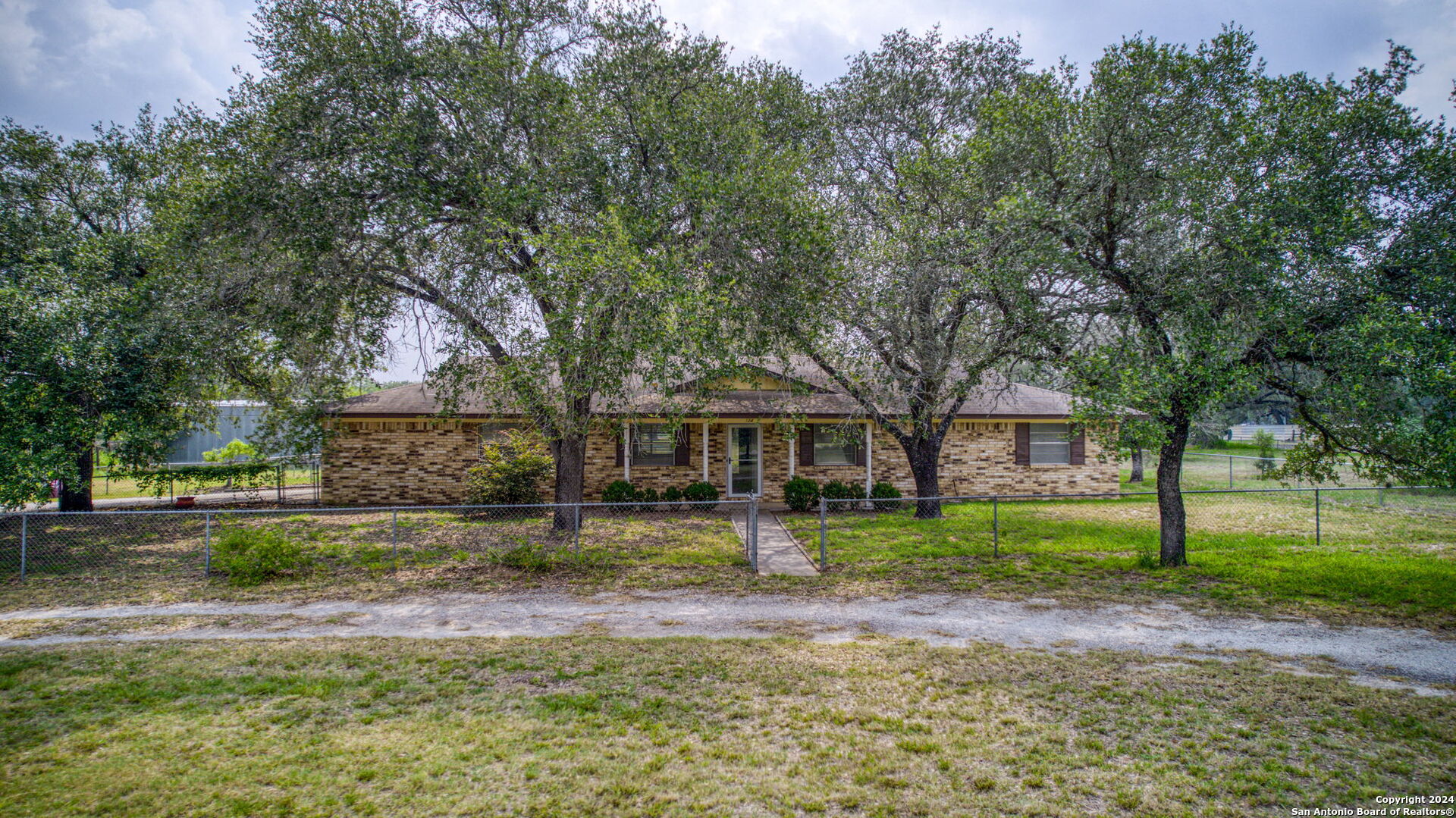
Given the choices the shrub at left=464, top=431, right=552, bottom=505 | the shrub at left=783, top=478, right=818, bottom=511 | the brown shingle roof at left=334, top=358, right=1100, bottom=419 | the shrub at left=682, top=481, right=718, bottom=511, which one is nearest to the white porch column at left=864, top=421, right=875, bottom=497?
the brown shingle roof at left=334, top=358, right=1100, bottom=419

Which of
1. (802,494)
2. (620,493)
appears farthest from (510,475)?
(802,494)

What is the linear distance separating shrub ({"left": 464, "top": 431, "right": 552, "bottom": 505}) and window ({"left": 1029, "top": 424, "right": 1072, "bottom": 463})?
1338 cm

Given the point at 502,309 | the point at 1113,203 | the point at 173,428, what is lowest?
the point at 173,428

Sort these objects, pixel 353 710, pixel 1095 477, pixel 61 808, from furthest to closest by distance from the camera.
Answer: pixel 1095 477 → pixel 353 710 → pixel 61 808

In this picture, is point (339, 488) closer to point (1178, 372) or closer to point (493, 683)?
Result: point (493, 683)

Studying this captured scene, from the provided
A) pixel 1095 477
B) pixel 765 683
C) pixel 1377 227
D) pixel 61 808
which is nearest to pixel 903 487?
pixel 1095 477

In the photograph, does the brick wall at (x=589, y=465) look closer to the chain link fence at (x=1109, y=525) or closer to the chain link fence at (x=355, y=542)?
the chain link fence at (x=1109, y=525)

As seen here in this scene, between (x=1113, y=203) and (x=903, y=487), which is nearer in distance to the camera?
(x=1113, y=203)

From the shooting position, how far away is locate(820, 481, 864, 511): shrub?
49.5 ft

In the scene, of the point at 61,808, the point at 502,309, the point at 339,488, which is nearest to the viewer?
the point at 61,808

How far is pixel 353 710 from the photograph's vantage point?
14.8 feet

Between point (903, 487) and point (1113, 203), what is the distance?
994cm

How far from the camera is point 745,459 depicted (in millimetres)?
16703

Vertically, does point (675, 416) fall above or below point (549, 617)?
Answer: above
